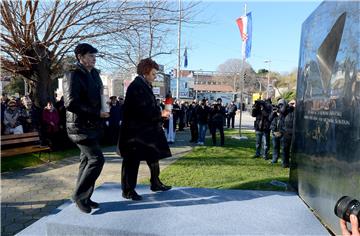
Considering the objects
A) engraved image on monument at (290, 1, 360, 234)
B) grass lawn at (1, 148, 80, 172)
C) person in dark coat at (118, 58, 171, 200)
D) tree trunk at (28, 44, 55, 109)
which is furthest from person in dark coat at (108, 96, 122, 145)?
engraved image on monument at (290, 1, 360, 234)

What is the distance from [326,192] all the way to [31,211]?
417 cm

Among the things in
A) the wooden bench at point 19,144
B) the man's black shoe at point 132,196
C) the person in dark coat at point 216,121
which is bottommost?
the man's black shoe at point 132,196

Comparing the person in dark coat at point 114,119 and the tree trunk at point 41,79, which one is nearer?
the tree trunk at point 41,79

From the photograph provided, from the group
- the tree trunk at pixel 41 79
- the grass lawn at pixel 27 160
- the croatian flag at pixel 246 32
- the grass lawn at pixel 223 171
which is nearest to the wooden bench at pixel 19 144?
the grass lawn at pixel 27 160

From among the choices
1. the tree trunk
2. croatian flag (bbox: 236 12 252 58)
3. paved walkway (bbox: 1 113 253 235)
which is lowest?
paved walkway (bbox: 1 113 253 235)

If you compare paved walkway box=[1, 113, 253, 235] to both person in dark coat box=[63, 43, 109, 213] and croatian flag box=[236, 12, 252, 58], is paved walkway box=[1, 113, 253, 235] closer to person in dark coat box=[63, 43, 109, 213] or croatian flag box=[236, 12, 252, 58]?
person in dark coat box=[63, 43, 109, 213]

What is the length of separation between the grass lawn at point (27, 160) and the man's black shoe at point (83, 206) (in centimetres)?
495

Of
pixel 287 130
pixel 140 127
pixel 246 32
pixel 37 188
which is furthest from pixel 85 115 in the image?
pixel 246 32

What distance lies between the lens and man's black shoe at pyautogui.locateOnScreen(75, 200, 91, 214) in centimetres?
366

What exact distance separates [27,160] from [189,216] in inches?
258

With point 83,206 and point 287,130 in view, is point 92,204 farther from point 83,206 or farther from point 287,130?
point 287,130

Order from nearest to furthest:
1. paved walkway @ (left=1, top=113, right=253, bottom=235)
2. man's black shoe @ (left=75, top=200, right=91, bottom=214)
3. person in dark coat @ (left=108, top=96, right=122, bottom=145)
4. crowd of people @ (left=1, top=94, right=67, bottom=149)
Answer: man's black shoe @ (left=75, top=200, right=91, bottom=214) → paved walkway @ (left=1, top=113, right=253, bottom=235) → crowd of people @ (left=1, top=94, right=67, bottom=149) → person in dark coat @ (left=108, top=96, right=122, bottom=145)

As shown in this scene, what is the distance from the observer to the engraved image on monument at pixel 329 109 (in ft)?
10.0

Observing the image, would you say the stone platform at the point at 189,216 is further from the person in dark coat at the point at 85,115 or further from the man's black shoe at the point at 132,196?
the person in dark coat at the point at 85,115
